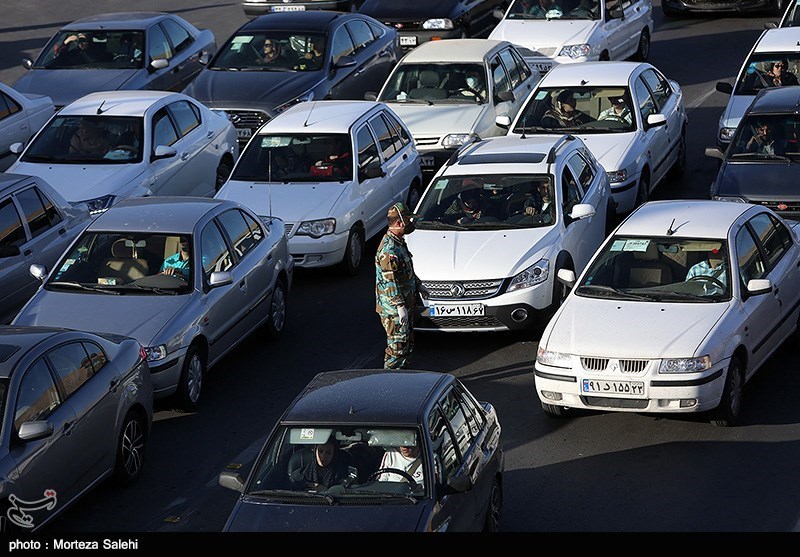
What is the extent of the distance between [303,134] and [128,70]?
575cm

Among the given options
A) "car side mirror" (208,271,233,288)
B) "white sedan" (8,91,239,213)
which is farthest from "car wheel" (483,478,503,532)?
"white sedan" (8,91,239,213)

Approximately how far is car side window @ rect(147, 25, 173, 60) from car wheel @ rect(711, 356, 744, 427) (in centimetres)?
1326

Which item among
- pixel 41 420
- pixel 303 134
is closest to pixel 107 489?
pixel 41 420

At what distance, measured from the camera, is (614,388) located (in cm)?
1153

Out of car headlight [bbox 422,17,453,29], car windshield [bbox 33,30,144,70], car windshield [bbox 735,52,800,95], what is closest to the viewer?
car windshield [bbox 735,52,800,95]

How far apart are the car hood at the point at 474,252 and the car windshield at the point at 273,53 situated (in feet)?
25.9

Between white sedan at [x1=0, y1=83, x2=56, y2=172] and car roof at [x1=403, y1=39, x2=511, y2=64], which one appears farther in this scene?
car roof at [x1=403, y1=39, x2=511, y2=64]

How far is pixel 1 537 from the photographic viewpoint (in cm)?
960

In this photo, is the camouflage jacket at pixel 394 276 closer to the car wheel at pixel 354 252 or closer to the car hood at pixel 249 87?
the car wheel at pixel 354 252

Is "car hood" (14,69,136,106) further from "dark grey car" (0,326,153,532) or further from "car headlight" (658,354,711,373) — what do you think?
"car headlight" (658,354,711,373)

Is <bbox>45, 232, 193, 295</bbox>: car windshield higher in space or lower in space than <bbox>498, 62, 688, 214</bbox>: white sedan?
higher

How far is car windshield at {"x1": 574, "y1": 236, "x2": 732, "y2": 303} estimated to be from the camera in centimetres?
1252

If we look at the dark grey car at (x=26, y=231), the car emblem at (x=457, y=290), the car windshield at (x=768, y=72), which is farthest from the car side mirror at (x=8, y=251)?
the car windshield at (x=768, y=72)

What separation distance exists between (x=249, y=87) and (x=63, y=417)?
11600 mm
